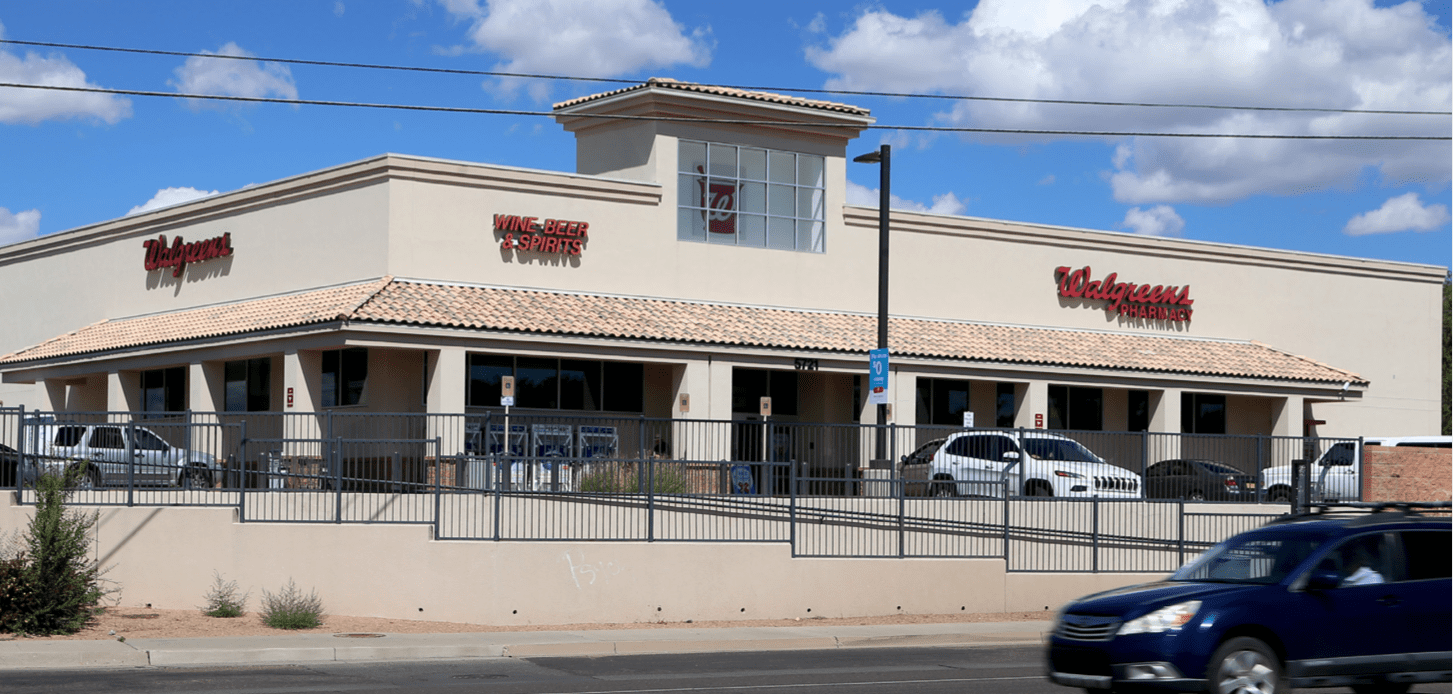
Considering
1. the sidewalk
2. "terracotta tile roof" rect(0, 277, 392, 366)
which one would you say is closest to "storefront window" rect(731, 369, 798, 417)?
"terracotta tile roof" rect(0, 277, 392, 366)

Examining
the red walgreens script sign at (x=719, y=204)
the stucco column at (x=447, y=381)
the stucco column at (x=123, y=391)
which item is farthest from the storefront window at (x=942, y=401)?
the stucco column at (x=123, y=391)

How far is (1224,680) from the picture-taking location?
1191 centimetres

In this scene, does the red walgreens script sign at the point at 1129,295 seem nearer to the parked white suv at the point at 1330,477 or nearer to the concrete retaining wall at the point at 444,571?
the parked white suv at the point at 1330,477

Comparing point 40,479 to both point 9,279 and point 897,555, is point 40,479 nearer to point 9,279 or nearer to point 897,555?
point 897,555

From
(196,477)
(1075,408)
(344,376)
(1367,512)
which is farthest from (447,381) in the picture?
(1367,512)

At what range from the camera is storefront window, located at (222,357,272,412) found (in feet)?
114

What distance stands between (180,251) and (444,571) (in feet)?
61.9

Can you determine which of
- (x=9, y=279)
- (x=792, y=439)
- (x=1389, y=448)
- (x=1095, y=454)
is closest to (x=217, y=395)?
(x=9, y=279)

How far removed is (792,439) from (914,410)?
513 inches

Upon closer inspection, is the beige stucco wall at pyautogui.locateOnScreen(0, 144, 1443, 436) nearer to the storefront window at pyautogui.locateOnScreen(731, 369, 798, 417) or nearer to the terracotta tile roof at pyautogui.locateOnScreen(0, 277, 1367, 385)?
the terracotta tile roof at pyautogui.locateOnScreen(0, 277, 1367, 385)

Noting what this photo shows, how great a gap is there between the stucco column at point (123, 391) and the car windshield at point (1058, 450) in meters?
21.2

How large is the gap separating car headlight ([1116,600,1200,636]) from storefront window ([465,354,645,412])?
71.5ft

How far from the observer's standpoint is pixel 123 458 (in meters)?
21.9

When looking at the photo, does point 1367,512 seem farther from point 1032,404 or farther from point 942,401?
point 942,401
